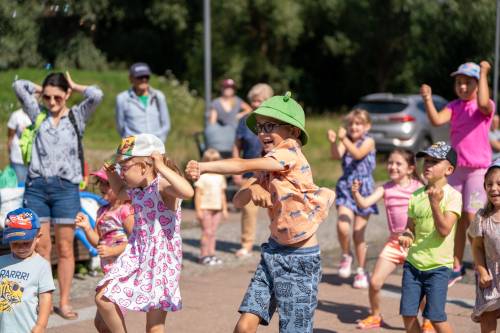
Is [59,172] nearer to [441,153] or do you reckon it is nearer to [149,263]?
[149,263]

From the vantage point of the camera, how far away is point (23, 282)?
4848mm

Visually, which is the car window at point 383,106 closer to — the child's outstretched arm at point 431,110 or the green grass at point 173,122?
the green grass at point 173,122

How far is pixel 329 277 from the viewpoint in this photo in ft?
27.5

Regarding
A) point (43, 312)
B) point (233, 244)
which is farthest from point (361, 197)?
point (233, 244)

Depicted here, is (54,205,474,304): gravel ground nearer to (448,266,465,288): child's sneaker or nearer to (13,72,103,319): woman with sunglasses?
(448,266,465,288): child's sneaker

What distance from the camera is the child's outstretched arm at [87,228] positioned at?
222 inches

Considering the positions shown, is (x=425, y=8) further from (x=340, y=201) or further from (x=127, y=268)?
(x=127, y=268)

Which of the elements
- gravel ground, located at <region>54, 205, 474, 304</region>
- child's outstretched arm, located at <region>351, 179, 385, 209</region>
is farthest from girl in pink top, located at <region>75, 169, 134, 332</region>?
child's outstretched arm, located at <region>351, 179, 385, 209</region>

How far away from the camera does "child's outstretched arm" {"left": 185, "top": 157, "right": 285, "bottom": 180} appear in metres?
4.03

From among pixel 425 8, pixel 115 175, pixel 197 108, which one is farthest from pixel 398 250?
pixel 425 8

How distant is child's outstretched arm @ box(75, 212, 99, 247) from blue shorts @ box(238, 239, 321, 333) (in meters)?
1.41

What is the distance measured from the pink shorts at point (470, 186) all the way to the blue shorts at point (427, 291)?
2.14 m

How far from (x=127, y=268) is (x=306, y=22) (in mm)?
33074

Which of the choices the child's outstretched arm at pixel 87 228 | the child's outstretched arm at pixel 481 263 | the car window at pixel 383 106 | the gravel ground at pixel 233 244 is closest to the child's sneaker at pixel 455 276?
the gravel ground at pixel 233 244
